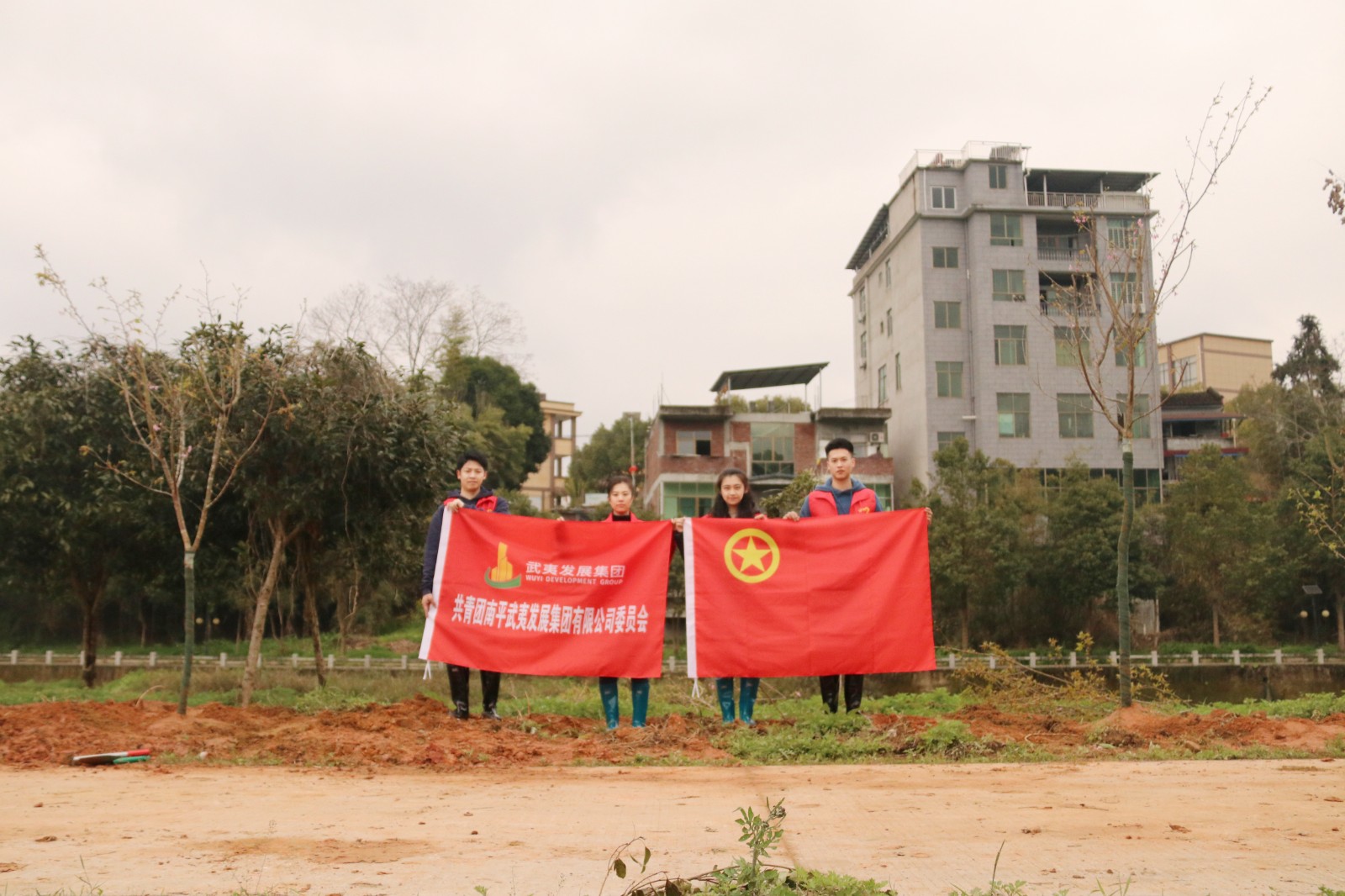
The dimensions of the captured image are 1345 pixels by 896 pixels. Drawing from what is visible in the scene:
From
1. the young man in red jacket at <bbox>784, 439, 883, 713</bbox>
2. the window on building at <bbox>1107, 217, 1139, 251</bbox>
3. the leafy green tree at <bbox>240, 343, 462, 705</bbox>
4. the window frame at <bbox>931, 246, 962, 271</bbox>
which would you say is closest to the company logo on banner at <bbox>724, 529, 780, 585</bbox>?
the young man in red jacket at <bbox>784, 439, 883, 713</bbox>

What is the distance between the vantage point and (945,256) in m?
42.6

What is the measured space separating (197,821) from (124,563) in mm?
14312

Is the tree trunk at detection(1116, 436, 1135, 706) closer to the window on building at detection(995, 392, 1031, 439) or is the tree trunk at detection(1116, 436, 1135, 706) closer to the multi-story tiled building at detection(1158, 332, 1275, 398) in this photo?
the window on building at detection(995, 392, 1031, 439)

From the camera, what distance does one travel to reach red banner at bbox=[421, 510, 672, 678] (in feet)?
26.5

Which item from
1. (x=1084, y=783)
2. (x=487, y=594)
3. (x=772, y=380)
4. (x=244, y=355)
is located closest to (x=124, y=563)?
(x=244, y=355)

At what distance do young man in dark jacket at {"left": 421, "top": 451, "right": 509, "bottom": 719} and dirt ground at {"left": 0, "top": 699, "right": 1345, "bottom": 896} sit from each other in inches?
30.2

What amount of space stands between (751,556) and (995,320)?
36240 mm

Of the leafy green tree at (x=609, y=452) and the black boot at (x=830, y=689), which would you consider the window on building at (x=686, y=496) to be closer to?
the leafy green tree at (x=609, y=452)

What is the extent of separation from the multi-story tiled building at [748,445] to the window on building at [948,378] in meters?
2.33

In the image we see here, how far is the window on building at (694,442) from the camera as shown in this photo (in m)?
42.1

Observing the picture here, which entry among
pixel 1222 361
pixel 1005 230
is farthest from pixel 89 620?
pixel 1222 361

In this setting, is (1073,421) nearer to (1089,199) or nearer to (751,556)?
(1089,199)

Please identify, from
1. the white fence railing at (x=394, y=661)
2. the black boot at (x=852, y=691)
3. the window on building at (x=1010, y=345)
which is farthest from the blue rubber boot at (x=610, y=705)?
the window on building at (x=1010, y=345)

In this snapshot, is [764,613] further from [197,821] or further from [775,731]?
[197,821]
